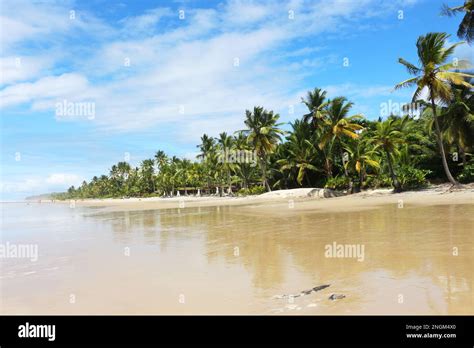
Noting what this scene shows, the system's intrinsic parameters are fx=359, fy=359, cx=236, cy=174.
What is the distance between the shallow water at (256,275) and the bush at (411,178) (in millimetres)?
22363

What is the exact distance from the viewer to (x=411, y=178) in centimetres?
3325

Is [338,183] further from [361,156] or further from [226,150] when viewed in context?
[226,150]

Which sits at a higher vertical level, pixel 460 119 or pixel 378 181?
pixel 460 119

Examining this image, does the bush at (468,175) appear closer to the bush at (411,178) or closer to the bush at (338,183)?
the bush at (411,178)

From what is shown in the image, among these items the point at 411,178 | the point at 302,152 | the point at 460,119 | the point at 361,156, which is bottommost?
the point at 411,178

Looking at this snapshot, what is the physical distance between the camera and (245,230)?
14.2 meters

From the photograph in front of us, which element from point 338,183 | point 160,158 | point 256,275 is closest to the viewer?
point 256,275

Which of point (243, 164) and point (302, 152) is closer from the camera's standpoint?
point (302, 152)

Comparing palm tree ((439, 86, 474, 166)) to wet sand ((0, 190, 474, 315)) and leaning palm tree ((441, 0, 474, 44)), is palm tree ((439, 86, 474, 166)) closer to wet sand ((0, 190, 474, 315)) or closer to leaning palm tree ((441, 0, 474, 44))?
leaning palm tree ((441, 0, 474, 44))

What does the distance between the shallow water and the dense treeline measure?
761 inches

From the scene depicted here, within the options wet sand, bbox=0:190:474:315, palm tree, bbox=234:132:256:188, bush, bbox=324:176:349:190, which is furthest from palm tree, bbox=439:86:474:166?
palm tree, bbox=234:132:256:188

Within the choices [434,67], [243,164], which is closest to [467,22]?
[434,67]

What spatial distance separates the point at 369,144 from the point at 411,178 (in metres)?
5.95
